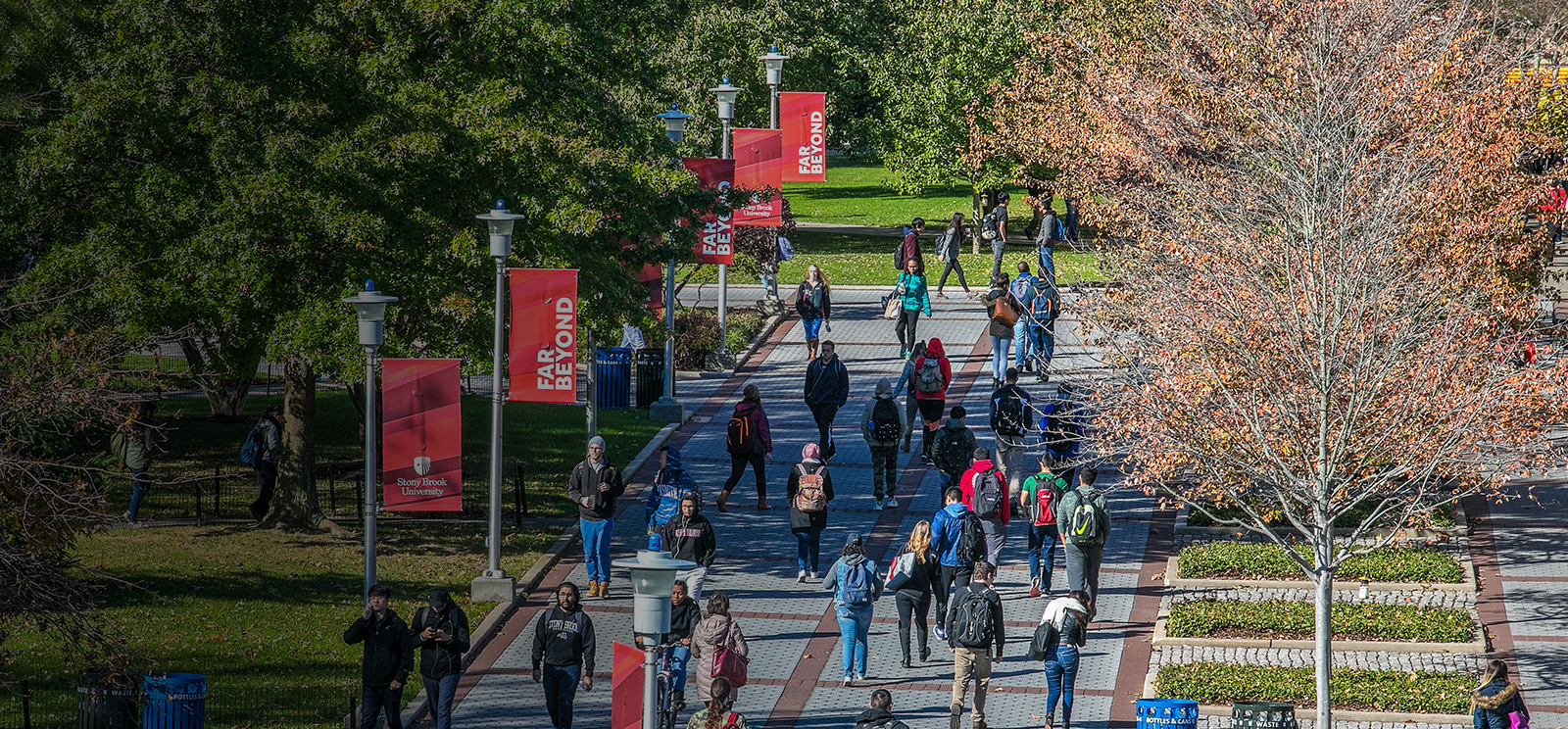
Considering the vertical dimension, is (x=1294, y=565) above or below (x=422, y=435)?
below

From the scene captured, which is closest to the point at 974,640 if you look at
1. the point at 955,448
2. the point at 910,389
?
the point at 955,448

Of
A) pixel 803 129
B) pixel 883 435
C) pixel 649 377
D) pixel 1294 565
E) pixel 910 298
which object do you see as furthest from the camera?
pixel 803 129

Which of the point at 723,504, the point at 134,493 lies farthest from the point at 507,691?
the point at 134,493

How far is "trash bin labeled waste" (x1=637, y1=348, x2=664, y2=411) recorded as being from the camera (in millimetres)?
26203

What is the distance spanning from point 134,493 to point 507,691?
7.19m

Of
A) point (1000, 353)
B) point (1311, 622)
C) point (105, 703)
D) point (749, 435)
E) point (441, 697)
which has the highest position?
point (1000, 353)

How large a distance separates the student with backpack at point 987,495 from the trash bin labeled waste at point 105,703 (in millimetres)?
8671

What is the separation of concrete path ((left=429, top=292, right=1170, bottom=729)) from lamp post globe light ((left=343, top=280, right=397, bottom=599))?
1.57 m

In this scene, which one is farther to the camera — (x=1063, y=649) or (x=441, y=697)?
(x=1063, y=649)

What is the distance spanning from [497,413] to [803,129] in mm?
15469

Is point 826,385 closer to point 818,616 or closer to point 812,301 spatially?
point 818,616

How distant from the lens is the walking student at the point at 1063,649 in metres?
14.5

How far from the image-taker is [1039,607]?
18000mm

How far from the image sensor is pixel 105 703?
13.3 m
